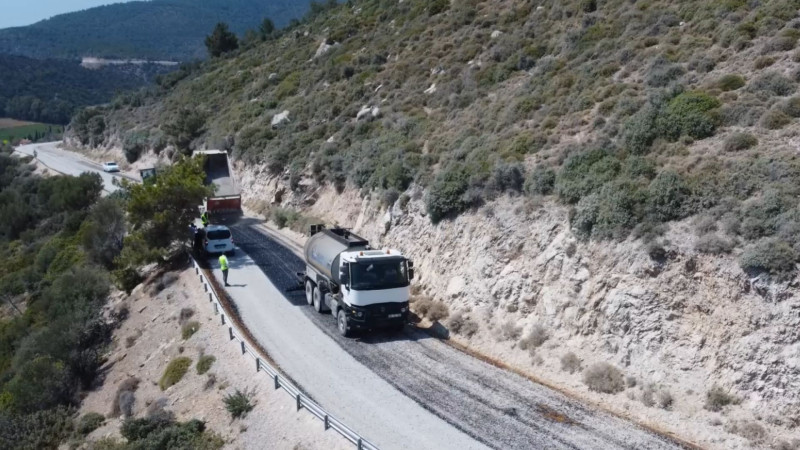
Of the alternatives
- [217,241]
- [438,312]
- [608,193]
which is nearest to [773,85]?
[608,193]

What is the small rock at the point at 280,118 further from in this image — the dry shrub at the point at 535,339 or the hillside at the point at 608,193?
the dry shrub at the point at 535,339

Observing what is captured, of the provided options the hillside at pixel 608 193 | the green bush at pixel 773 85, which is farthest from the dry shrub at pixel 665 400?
the green bush at pixel 773 85

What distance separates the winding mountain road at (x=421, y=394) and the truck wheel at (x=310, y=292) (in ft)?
2.22

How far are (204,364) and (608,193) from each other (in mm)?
14299

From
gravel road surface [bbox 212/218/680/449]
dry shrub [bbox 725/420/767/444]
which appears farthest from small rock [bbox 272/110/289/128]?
dry shrub [bbox 725/420/767/444]

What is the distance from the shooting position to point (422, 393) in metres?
17.8

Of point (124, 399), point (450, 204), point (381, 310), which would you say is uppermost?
point (450, 204)

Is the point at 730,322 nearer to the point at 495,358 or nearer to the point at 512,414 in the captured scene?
the point at 512,414

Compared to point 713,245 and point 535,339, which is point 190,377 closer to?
point 535,339

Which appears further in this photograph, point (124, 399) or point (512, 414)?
point (124, 399)

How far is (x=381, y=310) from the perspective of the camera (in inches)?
859

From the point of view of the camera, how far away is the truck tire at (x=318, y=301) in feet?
82.1

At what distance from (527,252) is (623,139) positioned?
18.4 feet

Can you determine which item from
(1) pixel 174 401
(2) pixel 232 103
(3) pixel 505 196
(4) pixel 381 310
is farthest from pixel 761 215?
(2) pixel 232 103
